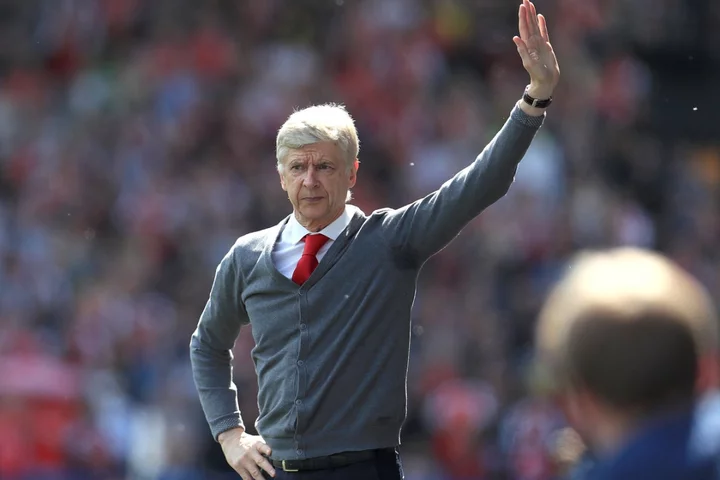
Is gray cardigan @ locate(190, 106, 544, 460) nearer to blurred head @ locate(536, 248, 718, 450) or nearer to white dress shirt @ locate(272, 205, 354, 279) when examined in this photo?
white dress shirt @ locate(272, 205, 354, 279)

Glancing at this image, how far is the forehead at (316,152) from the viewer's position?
Answer: 420 centimetres

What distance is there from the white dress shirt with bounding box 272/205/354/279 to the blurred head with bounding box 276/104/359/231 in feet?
0.11

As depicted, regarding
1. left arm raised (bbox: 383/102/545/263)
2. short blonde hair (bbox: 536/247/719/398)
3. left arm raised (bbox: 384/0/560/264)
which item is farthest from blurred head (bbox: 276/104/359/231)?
short blonde hair (bbox: 536/247/719/398)

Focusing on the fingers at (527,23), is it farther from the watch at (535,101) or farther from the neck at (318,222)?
the neck at (318,222)

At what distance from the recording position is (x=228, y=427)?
14.6 ft

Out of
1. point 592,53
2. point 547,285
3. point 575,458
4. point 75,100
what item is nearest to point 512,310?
point 547,285

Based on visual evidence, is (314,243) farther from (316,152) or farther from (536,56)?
(536,56)

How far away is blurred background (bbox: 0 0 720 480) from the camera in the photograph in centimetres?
995

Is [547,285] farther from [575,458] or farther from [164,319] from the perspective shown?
[575,458]

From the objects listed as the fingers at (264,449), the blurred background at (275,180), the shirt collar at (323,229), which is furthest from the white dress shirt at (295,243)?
the blurred background at (275,180)

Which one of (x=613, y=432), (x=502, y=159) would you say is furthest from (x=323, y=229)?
(x=613, y=432)

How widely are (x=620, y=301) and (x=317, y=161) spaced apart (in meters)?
2.30

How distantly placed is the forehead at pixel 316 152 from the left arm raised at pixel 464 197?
0.29 metres

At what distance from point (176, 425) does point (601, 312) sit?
7970 millimetres
